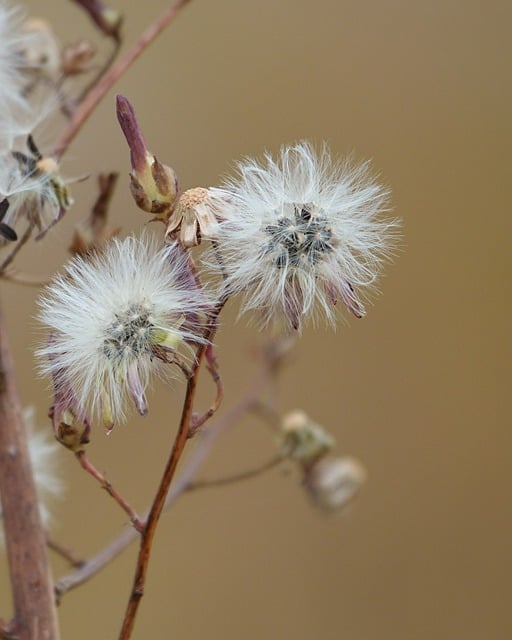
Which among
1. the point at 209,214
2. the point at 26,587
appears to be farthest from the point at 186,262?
the point at 26,587

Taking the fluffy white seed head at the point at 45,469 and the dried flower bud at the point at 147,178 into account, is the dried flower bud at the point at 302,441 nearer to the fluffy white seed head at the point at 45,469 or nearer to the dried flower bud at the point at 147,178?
the fluffy white seed head at the point at 45,469

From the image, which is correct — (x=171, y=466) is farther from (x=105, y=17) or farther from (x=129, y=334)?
(x=105, y=17)

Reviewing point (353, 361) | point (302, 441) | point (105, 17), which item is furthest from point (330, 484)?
point (353, 361)

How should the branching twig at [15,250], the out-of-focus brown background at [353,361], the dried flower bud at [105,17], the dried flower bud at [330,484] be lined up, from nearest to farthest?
the branching twig at [15,250] < the dried flower bud at [105,17] < the dried flower bud at [330,484] < the out-of-focus brown background at [353,361]

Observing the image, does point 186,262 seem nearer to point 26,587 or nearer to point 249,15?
point 26,587

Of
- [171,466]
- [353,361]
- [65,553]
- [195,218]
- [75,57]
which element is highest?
[353,361]

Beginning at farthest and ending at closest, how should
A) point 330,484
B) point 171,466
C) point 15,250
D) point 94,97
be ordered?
point 330,484 < point 94,97 < point 15,250 < point 171,466

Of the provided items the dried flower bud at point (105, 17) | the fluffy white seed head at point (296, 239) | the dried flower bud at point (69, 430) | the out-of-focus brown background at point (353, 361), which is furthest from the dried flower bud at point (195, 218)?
the out-of-focus brown background at point (353, 361)
